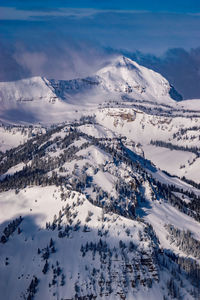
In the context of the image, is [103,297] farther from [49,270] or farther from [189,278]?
[189,278]

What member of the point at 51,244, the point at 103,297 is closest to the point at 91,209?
the point at 51,244

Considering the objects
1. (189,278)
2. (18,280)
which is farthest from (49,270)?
(189,278)

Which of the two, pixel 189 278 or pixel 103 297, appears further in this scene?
pixel 189 278

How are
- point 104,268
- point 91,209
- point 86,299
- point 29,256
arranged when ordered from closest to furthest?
point 86,299
point 104,268
point 29,256
point 91,209

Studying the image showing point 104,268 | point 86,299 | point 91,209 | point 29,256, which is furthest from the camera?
point 91,209

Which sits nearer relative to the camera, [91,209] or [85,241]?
[85,241]

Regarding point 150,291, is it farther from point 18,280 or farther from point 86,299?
point 18,280

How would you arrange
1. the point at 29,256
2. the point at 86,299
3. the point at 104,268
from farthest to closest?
the point at 29,256, the point at 104,268, the point at 86,299

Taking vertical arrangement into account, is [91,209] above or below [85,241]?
above

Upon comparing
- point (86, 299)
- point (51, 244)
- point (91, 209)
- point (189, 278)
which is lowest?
point (86, 299)
